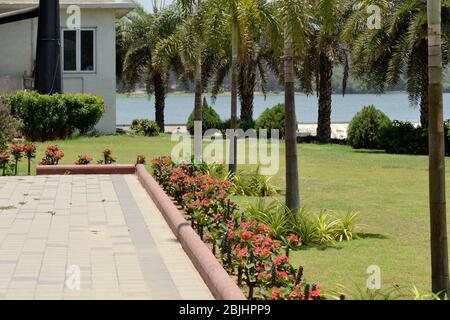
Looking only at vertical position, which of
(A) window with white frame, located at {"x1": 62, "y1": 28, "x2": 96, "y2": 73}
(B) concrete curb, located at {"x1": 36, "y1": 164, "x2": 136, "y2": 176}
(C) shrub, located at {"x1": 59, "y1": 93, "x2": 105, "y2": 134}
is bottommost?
(B) concrete curb, located at {"x1": 36, "y1": 164, "x2": 136, "y2": 176}

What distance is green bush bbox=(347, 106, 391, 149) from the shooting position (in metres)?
31.1

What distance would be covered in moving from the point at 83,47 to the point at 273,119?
25.0 ft

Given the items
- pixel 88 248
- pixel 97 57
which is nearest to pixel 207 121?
pixel 97 57

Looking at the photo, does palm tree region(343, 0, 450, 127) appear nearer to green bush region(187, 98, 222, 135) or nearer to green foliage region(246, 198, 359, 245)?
green bush region(187, 98, 222, 135)

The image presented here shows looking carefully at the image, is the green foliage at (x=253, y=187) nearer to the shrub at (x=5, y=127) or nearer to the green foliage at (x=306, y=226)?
the green foliage at (x=306, y=226)

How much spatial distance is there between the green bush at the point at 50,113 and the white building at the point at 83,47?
3.82m

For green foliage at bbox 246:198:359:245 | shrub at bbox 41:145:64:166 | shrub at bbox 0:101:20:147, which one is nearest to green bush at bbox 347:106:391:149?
shrub at bbox 41:145:64:166

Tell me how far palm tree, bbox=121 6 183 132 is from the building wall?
5.45 metres

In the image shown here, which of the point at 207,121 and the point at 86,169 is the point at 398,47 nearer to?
the point at 207,121

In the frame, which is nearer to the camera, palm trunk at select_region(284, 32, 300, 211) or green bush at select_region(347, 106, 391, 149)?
palm trunk at select_region(284, 32, 300, 211)

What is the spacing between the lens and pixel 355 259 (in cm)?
1032

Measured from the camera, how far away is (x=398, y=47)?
2881 cm

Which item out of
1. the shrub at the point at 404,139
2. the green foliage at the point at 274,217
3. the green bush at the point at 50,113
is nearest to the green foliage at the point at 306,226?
the green foliage at the point at 274,217
